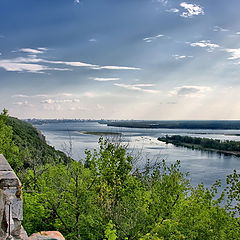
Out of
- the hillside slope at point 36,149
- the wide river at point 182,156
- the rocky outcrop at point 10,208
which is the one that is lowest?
the wide river at point 182,156

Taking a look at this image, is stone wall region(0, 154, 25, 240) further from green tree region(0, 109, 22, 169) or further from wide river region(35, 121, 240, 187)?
green tree region(0, 109, 22, 169)

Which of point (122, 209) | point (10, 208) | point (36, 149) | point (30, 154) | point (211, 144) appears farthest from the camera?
point (211, 144)

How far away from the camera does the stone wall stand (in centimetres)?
729

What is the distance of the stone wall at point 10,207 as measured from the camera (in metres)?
7.29

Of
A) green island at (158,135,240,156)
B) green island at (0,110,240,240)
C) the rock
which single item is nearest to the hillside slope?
green island at (0,110,240,240)

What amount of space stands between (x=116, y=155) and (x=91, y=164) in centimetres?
180

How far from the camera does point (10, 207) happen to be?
7.47m

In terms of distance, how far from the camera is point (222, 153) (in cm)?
7875

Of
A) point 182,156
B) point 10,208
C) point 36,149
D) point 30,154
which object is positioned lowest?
point 182,156

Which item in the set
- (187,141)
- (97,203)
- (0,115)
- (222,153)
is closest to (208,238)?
(97,203)

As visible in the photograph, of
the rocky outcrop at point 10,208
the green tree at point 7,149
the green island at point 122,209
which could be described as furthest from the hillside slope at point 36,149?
the rocky outcrop at point 10,208

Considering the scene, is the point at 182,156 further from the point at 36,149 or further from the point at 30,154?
the point at 30,154

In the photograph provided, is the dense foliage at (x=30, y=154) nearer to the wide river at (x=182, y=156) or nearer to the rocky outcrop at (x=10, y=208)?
the wide river at (x=182, y=156)

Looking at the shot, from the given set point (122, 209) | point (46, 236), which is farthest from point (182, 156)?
point (46, 236)
